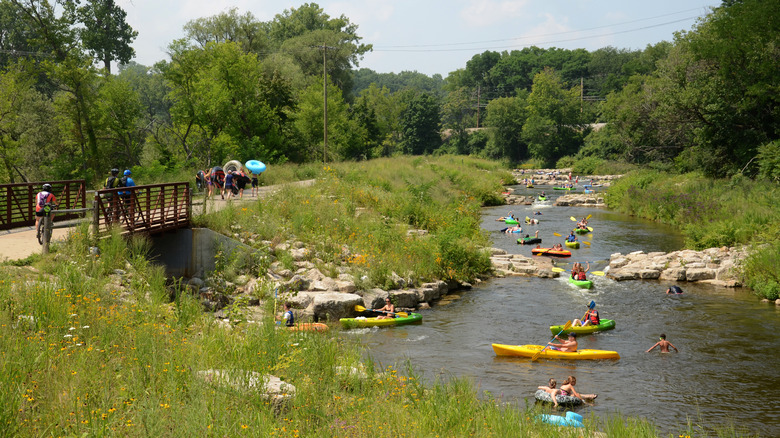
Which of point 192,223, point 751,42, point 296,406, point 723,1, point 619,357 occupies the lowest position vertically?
point 619,357

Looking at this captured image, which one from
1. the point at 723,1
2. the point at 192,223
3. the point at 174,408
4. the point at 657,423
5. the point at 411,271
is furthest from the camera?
the point at 723,1

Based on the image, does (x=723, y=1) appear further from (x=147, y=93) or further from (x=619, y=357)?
(x=147, y=93)

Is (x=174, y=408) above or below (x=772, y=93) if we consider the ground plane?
below

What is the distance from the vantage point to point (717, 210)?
29.3m

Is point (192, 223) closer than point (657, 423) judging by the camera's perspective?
No

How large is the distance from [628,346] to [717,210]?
1761cm

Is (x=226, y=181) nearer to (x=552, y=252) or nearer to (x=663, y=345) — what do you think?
(x=552, y=252)

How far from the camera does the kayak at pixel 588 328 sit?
15.7m

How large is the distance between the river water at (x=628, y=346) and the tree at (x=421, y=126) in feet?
236

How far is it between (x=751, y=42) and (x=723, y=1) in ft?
40.6

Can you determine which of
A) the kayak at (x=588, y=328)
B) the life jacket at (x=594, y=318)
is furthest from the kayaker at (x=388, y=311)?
the life jacket at (x=594, y=318)

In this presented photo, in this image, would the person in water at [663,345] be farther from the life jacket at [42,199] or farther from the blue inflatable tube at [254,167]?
the blue inflatable tube at [254,167]

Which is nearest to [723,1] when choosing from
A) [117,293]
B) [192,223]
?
[192,223]

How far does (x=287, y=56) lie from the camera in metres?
63.8
